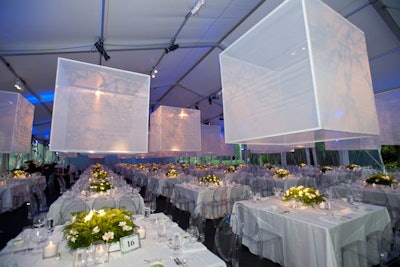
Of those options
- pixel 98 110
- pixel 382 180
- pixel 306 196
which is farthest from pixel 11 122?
pixel 382 180

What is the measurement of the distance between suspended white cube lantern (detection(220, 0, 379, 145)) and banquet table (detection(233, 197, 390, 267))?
49.5 inches

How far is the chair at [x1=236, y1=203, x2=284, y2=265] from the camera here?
292cm

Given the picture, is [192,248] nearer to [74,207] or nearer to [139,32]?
[74,207]

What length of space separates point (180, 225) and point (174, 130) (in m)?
2.35

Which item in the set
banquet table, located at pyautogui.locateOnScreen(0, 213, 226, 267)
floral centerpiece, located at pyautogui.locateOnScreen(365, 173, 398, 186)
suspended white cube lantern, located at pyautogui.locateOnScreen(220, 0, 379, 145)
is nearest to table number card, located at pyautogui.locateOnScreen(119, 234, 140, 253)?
banquet table, located at pyautogui.locateOnScreen(0, 213, 226, 267)

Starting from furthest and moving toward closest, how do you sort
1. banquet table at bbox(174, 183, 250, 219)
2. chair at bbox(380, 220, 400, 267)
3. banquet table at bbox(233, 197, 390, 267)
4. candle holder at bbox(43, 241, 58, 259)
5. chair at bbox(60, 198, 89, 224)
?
banquet table at bbox(174, 183, 250, 219), chair at bbox(60, 198, 89, 224), banquet table at bbox(233, 197, 390, 267), chair at bbox(380, 220, 400, 267), candle holder at bbox(43, 241, 58, 259)

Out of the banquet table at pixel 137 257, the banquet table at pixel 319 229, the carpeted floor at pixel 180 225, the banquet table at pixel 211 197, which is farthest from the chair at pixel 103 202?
the banquet table at pixel 319 229

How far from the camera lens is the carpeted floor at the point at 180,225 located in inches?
126

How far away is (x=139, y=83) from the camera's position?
2793mm

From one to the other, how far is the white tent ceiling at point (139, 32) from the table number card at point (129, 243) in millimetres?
2566

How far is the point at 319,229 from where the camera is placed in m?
2.45

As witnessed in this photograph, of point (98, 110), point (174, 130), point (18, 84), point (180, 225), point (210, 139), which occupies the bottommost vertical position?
point (180, 225)

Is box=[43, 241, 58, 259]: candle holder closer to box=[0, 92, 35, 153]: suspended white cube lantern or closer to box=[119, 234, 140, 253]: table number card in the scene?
box=[119, 234, 140, 253]: table number card

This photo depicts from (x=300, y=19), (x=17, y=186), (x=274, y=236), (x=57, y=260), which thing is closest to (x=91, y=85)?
(x=57, y=260)
